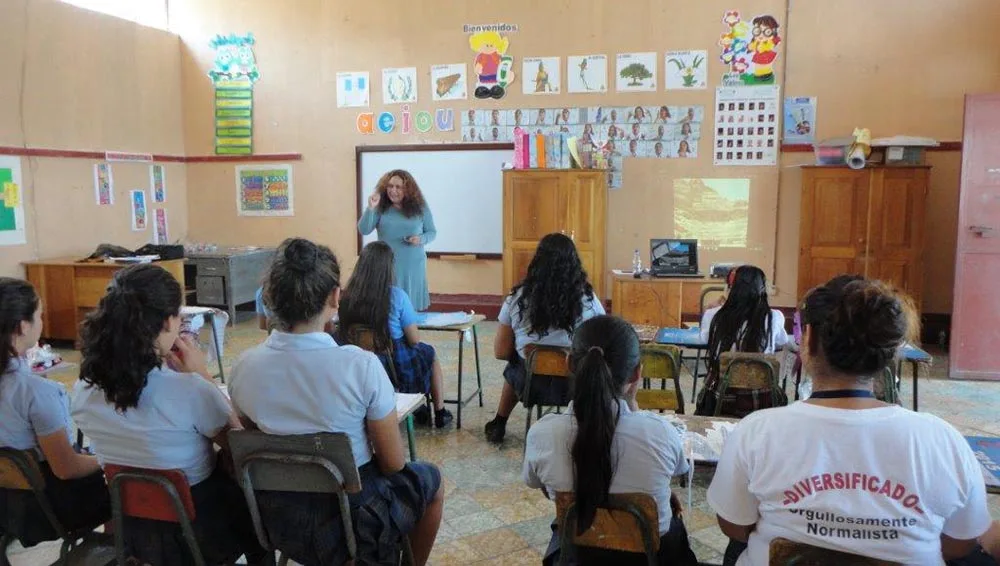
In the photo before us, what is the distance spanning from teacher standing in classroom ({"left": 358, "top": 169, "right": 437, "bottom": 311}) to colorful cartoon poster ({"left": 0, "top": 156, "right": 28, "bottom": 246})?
3.24 metres

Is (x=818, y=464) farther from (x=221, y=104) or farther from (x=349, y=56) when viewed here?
(x=221, y=104)

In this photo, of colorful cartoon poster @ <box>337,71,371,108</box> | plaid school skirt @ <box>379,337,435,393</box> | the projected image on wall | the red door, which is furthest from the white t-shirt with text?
colorful cartoon poster @ <box>337,71,371,108</box>

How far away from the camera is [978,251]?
17.6ft

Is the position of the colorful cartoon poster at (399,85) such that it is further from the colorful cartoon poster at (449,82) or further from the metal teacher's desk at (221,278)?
the metal teacher's desk at (221,278)

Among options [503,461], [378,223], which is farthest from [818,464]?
[378,223]

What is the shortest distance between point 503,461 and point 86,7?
20.5 ft

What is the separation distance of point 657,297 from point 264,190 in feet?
15.0

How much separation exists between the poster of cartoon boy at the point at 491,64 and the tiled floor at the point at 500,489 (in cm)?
324

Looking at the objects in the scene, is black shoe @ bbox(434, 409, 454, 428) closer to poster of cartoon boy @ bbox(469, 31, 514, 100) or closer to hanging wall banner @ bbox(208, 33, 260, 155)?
poster of cartoon boy @ bbox(469, 31, 514, 100)

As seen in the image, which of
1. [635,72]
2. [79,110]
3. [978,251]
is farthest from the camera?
[635,72]

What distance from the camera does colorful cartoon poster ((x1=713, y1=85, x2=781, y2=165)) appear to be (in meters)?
6.89

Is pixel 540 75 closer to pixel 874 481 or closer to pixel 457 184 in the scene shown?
pixel 457 184

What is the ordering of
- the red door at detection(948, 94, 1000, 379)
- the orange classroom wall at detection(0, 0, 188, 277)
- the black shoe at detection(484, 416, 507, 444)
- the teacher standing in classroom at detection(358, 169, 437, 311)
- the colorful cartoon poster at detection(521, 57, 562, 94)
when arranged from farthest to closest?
the colorful cartoon poster at detection(521, 57, 562, 94), the orange classroom wall at detection(0, 0, 188, 277), the teacher standing in classroom at detection(358, 169, 437, 311), the red door at detection(948, 94, 1000, 379), the black shoe at detection(484, 416, 507, 444)

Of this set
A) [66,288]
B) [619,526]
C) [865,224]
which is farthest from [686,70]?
[619,526]
